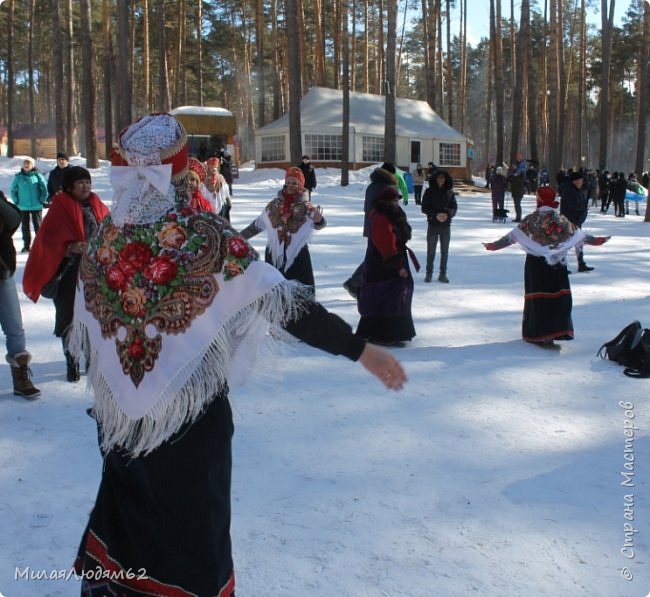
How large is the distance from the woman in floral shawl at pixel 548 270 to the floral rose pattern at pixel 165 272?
499cm

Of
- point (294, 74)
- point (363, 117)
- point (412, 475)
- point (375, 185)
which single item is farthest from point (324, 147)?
point (412, 475)

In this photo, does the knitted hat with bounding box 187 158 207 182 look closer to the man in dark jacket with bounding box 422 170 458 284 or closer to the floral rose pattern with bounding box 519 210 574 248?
the floral rose pattern with bounding box 519 210 574 248

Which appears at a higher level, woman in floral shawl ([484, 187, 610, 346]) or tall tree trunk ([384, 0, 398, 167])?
tall tree trunk ([384, 0, 398, 167])

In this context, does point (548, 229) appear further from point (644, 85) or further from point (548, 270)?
point (644, 85)

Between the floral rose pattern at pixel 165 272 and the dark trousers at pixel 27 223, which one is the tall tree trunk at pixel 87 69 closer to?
the dark trousers at pixel 27 223

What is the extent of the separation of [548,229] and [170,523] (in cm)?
545

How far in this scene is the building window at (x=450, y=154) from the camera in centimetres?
3600

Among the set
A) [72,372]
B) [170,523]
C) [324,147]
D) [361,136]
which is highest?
[361,136]

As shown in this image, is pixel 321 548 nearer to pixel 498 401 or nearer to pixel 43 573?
pixel 43 573

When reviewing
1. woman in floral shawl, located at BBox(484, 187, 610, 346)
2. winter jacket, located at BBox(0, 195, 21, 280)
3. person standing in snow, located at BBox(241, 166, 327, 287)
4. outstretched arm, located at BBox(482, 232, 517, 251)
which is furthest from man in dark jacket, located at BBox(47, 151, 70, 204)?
woman in floral shawl, located at BBox(484, 187, 610, 346)

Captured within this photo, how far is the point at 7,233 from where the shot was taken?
16.3ft

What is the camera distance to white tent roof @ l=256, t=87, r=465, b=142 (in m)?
33.2

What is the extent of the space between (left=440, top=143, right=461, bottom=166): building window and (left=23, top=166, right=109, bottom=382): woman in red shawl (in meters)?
32.2

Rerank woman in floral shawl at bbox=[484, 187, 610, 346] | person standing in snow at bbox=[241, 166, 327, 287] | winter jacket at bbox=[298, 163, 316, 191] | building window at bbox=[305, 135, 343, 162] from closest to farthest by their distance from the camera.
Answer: woman in floral shawl at bbox=[484, 187, 610, 346]
person standing in snow at bbox=[241, 166, 327, 287]
winter jacket at bbox=[298, 163, 316, 191]
building window at bbox=[305, 135, 343, 162]
